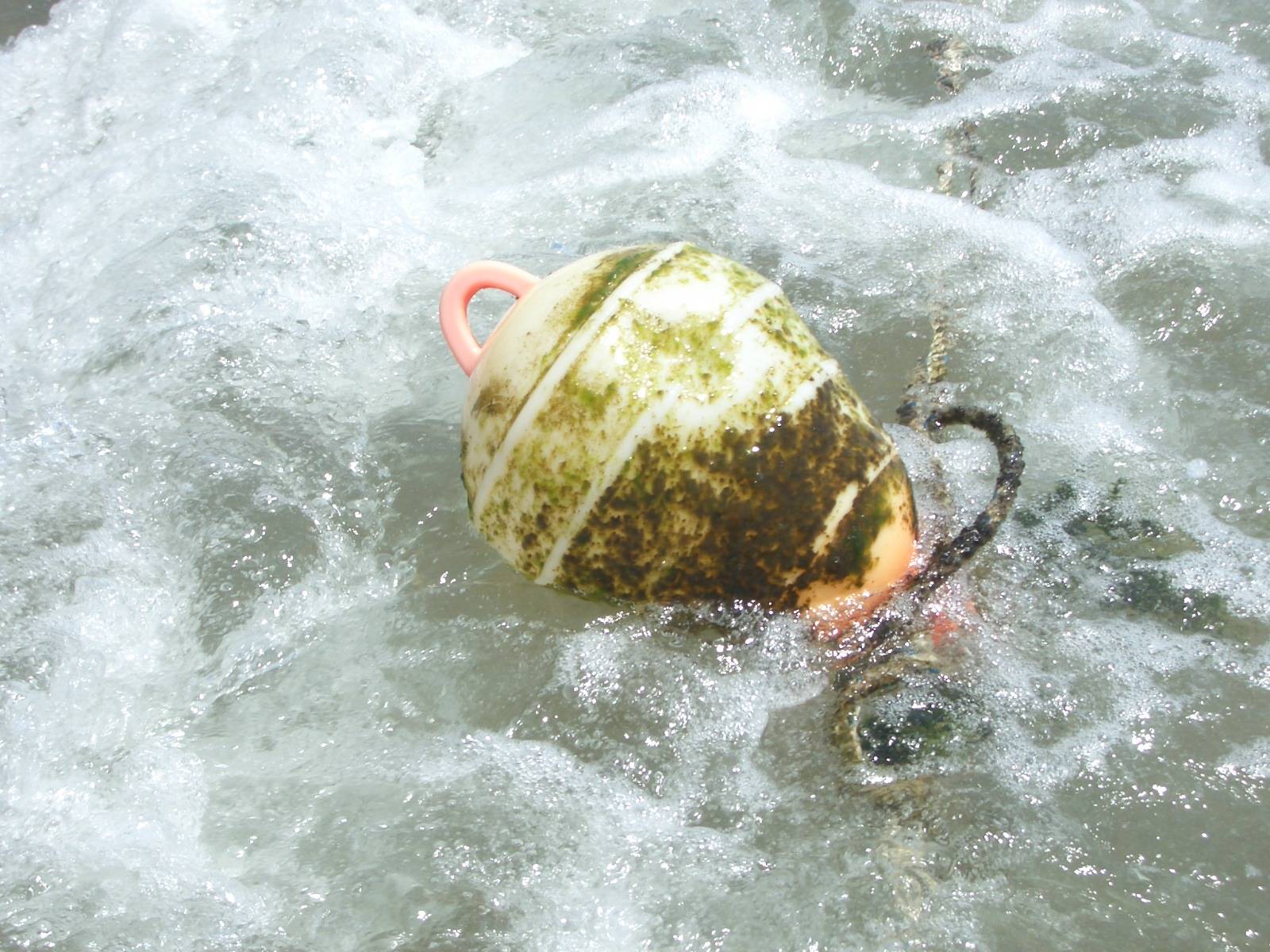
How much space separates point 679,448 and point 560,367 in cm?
27

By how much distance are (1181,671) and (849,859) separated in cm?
82

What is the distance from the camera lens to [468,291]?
7.95 feet

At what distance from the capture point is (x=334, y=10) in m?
4.95

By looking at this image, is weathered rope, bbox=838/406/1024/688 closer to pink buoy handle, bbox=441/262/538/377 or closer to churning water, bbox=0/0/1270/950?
churning water, bbox=0/0/1270/950

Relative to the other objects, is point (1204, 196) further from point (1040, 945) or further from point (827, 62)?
point (1040, 945)

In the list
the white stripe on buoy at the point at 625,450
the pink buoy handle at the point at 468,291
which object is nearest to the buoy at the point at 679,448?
the white stripe on buoy at the point at 625,450

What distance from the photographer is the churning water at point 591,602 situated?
6.73 ft

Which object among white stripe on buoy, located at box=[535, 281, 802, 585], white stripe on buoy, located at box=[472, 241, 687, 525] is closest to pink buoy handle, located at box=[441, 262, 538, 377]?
white stripe on buoy, located at box=[472, 241, 687, 525]

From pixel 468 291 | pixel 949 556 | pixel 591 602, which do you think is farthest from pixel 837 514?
pixel 468 291

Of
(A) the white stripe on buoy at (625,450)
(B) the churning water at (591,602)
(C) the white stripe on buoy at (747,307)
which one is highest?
(C) the white stripe on buoy at (747,307)

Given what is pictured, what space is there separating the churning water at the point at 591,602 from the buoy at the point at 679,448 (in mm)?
198

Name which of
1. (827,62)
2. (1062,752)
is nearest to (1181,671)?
(1062,752)

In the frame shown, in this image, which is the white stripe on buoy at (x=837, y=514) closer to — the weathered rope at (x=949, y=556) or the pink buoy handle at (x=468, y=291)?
the weathered rope at (x=949, y=556)

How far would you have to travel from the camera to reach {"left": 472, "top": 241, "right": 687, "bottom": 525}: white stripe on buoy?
7.02 feet
